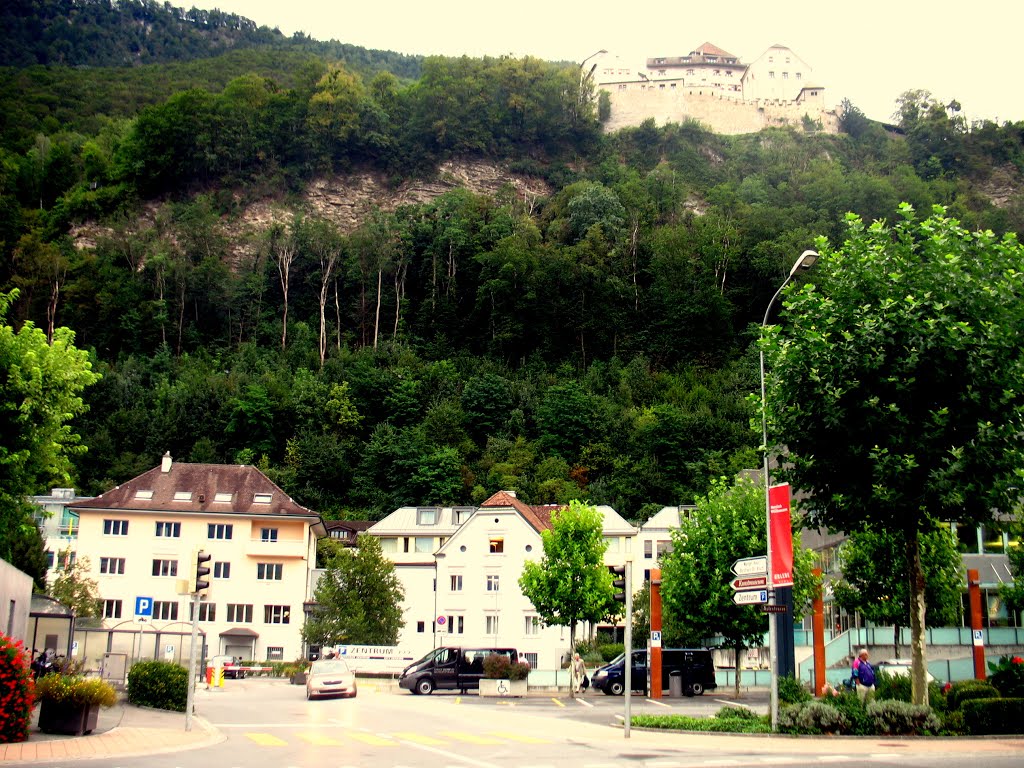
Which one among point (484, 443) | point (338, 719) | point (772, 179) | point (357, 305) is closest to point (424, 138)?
point (357, 305)

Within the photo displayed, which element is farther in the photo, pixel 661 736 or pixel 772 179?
pixel 772 179

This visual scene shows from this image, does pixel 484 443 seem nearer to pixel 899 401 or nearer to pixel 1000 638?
pixel 1000 638

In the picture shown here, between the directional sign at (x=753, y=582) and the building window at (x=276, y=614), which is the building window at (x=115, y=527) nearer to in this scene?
the building window at (x=276, y=614)

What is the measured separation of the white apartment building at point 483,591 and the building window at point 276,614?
23.6 feet

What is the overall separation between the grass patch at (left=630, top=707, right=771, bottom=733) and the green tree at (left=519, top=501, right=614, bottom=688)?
2023 cm

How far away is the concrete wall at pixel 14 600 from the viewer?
24.1 m

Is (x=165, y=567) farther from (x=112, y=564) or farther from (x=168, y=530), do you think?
(x=112, y=564)

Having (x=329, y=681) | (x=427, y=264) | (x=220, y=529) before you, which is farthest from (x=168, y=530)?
(x=427, y=264)

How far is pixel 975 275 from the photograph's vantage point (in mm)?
21594

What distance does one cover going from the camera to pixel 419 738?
21188 millimetres

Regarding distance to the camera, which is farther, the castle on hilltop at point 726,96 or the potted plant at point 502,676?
the castle on hilltop at point 726,96

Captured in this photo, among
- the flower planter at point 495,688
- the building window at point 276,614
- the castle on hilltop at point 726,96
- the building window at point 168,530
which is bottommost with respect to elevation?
the flower planter at point 495,688

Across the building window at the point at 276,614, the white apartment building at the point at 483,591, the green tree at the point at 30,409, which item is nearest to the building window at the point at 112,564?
the building window at the point at 276,614

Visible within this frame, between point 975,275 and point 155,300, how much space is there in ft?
284
